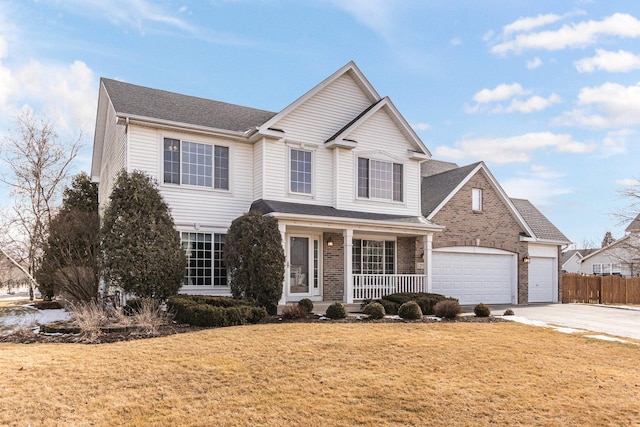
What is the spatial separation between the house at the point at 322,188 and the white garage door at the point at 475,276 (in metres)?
0.05

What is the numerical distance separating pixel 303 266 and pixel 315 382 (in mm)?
10279

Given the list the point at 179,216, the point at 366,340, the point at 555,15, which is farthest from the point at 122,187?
the point at 555,15

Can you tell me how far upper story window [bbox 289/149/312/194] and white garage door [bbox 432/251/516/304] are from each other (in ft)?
21.5

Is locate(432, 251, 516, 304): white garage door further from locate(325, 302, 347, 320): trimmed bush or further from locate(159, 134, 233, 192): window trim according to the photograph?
locate(159, 134, 233, 192): window trim

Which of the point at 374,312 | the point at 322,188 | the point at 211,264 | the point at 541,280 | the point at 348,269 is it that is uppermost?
the point at 322,188

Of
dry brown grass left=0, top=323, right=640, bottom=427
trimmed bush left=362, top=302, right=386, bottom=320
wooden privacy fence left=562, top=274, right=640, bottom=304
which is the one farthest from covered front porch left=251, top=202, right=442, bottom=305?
wooden privacy fence left=562, top=274, right=640, bottom=304

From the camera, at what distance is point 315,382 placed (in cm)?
765

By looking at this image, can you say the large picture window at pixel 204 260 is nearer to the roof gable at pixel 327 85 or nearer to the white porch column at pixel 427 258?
the roof gable at pixel 327 85

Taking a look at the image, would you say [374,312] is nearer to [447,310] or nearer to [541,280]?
[447,310]

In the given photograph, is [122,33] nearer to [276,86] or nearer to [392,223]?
[276,86]

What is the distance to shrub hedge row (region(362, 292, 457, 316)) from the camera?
16.0 meters

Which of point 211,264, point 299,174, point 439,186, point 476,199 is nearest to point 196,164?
point 211,264

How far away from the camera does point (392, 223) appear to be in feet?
59.0

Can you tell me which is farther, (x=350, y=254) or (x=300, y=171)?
(x=300, y=171)
